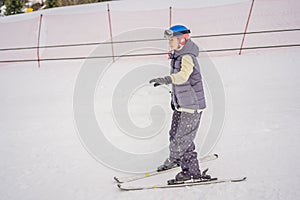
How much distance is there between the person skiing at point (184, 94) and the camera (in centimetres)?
246

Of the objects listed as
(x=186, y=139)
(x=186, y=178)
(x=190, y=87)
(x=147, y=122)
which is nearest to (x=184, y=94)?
(x=190, y=87)

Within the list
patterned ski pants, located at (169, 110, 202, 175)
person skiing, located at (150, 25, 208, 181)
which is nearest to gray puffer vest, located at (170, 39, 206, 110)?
person skiing, located at (150, 25, 208, 181)

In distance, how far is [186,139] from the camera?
2738 millimetres

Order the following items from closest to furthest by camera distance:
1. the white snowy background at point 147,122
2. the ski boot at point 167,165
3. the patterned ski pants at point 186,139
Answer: the patterned ski pants at point 186,139 < the white snowy background at point 147,122 < the ski boot at point 167,165

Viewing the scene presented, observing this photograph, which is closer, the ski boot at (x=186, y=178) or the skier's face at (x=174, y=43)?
the skier's face at (x=174, y=43)

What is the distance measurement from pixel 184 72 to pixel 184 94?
10.4 inches

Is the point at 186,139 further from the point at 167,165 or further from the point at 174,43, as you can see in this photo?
the point at 174,43

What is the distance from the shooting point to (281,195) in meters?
2.63

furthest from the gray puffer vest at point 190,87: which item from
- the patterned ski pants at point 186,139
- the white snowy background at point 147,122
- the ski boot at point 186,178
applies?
the white snowy background at point 147,122

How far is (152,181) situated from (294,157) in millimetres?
1676

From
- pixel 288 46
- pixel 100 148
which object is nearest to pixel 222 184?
pixel 100 148

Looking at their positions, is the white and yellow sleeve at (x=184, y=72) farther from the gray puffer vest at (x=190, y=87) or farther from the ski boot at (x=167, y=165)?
the ski boot at (x=167, y=165)

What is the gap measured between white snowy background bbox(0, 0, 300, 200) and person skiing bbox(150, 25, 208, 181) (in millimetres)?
310

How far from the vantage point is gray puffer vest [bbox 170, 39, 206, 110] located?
8.34 ft
